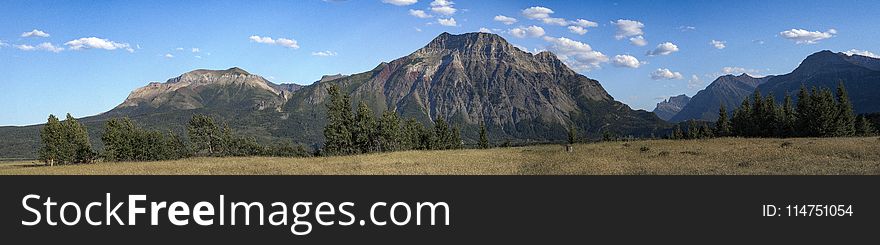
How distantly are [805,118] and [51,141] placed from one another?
101 m

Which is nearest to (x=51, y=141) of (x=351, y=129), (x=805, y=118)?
(x=351, y=129)

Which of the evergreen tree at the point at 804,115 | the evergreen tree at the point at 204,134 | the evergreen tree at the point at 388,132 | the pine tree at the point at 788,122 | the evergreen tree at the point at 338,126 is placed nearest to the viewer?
the evergreen tree at the point at 338,126

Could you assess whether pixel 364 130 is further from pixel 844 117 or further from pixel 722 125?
pixel 722 125

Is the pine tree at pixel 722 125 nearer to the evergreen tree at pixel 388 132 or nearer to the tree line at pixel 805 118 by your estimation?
the tree line at pixel 805 118

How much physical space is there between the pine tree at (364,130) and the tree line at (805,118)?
2216 inches

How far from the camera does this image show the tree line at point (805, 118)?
243 ft

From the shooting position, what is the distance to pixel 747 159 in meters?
26.8

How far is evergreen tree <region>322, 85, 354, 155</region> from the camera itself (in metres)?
59.2

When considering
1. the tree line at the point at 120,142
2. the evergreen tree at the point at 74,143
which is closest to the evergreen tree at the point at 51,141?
the tree line at the point at 120,142

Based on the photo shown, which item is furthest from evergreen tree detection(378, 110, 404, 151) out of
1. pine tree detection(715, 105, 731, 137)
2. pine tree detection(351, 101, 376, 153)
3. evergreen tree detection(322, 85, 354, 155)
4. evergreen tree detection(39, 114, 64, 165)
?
pine tree detection(715, 105, 731, 137)

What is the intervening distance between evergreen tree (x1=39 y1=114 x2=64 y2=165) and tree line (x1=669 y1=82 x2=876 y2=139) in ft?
305

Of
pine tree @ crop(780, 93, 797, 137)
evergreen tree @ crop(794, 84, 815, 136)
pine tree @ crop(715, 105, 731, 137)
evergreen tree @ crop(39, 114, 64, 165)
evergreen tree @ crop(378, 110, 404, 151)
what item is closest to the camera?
evergreen tree @ crop(39, 114, 64, 165)

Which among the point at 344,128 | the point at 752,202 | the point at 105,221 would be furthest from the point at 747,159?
the point at 344,128

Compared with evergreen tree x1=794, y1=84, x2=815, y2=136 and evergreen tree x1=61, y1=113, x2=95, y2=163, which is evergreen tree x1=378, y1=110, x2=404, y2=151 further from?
evergreen tree x1=794, y1=84, x2=815, y2=136
